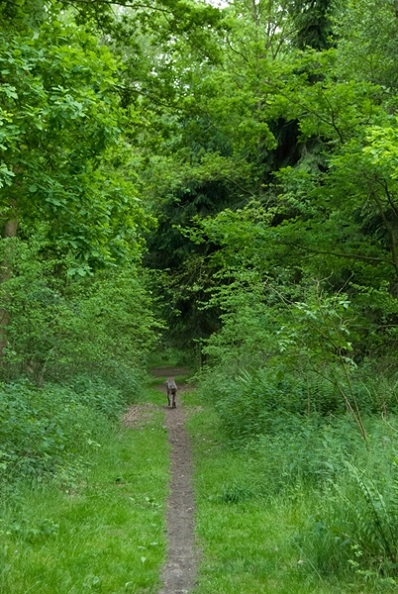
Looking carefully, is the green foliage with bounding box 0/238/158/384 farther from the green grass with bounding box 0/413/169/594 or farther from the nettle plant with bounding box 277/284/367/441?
the nettle plant with bounding box 277/284/367/441

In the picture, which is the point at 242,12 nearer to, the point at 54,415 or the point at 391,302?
the point at 391,302

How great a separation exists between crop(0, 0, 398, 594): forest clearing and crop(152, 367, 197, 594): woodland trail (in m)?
0.04

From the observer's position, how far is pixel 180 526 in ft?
25.1

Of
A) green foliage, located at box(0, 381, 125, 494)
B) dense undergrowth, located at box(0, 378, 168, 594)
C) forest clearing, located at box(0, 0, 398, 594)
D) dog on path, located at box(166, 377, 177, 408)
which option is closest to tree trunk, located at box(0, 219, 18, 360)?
forest clearing, located at box(0, 0, 398, 594)

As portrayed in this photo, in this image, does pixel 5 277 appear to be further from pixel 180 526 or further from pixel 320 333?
pixel 320 333

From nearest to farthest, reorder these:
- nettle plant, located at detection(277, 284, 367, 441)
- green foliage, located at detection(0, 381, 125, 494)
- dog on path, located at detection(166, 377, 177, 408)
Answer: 1. nettle plant, located at detection(277, 284, 367, 441)
2. green foliage, located at detection(0, 381, 125, 494)
3. dog on path, located at detection(166, 377, 177, 408)

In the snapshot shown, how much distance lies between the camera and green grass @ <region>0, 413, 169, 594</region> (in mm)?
5375

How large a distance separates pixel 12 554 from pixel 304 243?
7.72m

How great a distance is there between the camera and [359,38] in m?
14.4

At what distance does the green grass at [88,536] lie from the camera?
17.6ft

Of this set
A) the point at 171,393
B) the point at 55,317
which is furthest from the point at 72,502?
the point at 171,393

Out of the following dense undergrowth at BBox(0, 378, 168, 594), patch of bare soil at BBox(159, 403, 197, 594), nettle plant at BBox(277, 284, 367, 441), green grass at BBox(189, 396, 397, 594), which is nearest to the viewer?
green grass at BBox(189, 396, 397, 594)

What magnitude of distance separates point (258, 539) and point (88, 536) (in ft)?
6.06

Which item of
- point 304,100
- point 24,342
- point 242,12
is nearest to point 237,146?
point 304,100
